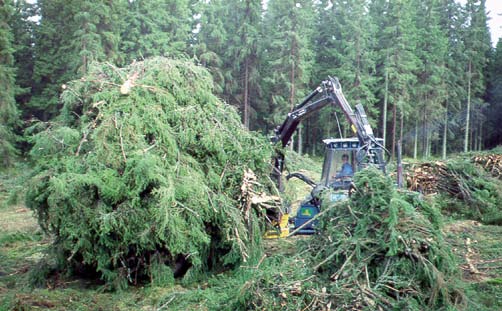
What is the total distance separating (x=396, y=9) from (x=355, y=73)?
476 cm

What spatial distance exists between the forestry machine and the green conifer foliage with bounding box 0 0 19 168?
13278 millimetres

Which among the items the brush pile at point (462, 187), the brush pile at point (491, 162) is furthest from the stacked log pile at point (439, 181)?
the brush pile at point (491, 162)

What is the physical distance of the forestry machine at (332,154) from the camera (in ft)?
29.5

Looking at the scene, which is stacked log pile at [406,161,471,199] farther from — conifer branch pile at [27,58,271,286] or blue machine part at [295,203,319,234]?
conifer branch pile at [27,58,271,286]

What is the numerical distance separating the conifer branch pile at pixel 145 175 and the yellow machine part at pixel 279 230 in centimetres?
83

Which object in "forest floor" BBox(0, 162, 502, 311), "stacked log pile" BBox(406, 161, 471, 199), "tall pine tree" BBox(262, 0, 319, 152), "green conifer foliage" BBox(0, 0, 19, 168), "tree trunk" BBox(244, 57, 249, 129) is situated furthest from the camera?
"tree trunk" BBox(244, 57, 249, 129)

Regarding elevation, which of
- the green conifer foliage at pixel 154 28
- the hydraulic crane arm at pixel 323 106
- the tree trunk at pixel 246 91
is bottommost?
the hydraulic crane arm at pixel 323 106

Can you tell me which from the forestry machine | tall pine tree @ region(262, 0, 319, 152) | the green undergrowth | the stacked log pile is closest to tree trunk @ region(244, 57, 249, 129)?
tall pine tree @ region(262, 0, 319, 152)

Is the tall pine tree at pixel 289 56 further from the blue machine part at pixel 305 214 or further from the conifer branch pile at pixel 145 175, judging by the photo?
the conifer branch pile at pixel 145 175

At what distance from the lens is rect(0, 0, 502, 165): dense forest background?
2522cm

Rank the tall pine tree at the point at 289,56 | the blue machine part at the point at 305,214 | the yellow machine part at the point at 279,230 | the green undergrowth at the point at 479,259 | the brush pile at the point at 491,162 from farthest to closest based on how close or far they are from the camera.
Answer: the tall pine tree at the point at 289,56 → the brush pile at the point at 491,162 → the blue machine part at the point at 305,214 → the yellow machine part at the point at 279,230 → the green undergrowth at the point at 479,259

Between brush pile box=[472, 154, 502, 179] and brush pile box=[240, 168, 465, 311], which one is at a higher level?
brush pile box=[472, 154, 502, 179]

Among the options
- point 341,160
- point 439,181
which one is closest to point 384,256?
point 341,160

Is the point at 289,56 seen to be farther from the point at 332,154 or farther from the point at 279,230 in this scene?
the point at 279,230
